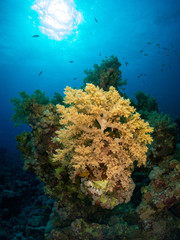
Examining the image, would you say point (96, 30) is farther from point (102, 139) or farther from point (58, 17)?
point (102, 139)

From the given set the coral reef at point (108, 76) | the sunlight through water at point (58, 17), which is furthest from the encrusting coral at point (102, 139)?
the sunlight through water at point (58, 17)

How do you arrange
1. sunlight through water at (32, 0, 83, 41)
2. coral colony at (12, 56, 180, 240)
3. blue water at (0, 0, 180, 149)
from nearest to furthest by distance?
coral colony at (12, 56, 180, 240) < sunlight through water at (32, 0, 83, 41) < blue water at (0, 0, 180, 149)

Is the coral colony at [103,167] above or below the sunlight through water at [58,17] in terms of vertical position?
below

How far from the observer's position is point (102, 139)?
279 centimetres

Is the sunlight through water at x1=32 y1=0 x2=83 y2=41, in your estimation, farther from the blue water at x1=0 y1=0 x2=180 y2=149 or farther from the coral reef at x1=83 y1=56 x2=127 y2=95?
the coral reef at x1=83 y1=56 x2=127 y2=95

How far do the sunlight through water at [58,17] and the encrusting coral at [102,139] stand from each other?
33819mm

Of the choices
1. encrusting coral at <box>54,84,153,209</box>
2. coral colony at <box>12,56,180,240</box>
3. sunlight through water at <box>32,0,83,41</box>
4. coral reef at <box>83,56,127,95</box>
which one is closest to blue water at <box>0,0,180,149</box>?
sunlight through water at <box>32,0,83,41</box>

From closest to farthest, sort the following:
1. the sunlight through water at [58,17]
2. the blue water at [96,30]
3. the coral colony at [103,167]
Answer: the coral colony at [103,167]
the sunlight through water at [58,17]
the blue water at [96,30]

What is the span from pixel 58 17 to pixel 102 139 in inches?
1511

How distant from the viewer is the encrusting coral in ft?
8.70

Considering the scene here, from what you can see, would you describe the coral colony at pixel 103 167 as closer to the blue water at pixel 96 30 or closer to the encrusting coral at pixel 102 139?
the encrusting coral at pixel 102 139

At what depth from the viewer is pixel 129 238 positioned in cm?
386

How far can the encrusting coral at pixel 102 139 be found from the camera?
8.70 feet

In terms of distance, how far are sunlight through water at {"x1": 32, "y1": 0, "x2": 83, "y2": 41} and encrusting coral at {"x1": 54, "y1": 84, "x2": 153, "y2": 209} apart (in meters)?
33.8
